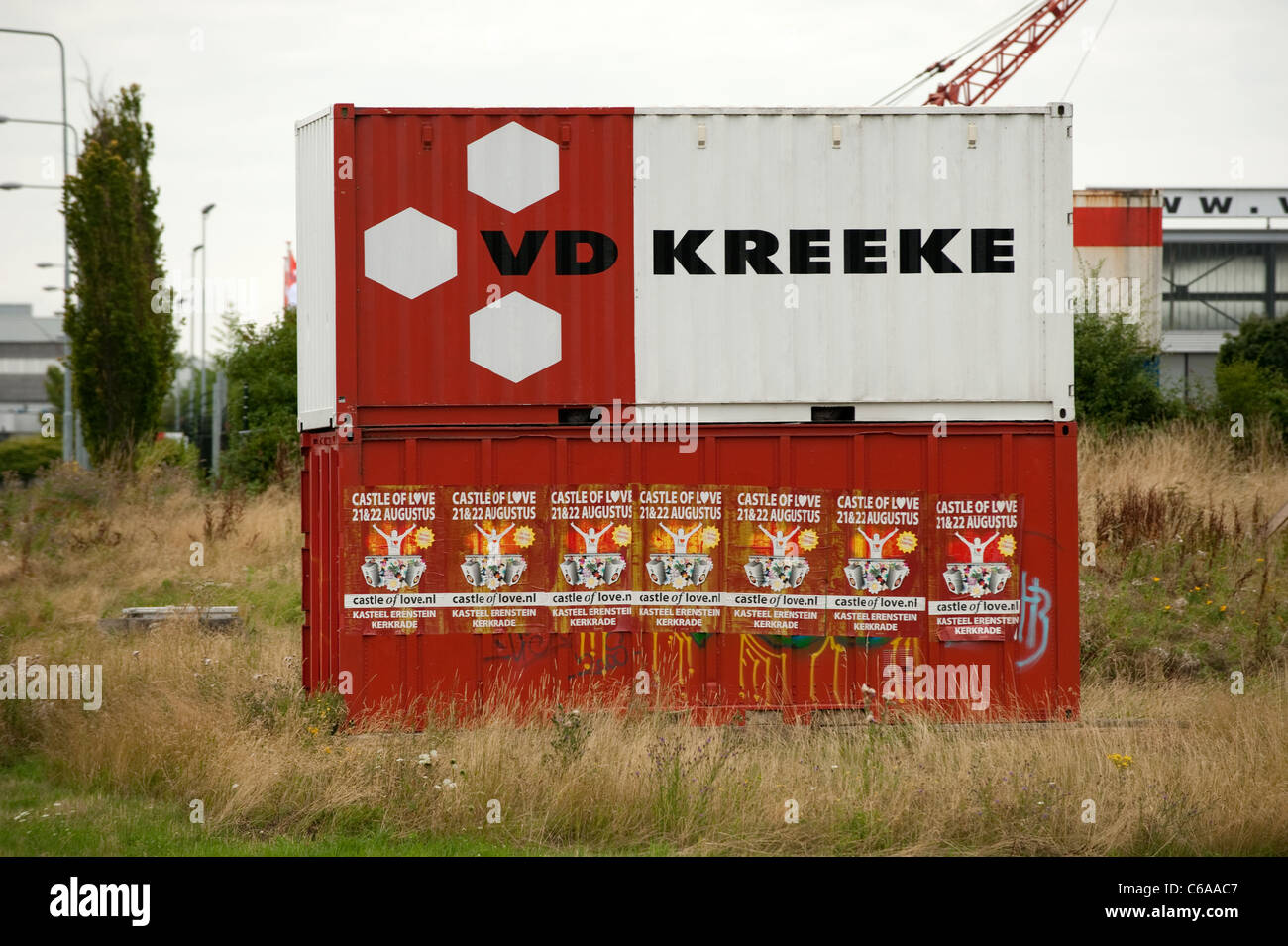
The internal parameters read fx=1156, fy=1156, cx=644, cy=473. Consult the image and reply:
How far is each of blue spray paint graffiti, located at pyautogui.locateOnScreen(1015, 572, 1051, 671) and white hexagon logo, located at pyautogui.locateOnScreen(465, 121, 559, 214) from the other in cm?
433

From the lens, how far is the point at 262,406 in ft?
81.1

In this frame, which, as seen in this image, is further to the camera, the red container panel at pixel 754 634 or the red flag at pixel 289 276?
the red flag at pixel 289 276

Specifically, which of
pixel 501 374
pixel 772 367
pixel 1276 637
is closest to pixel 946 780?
pixel 772 367

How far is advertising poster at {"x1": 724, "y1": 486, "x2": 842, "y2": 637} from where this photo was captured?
7.96 m

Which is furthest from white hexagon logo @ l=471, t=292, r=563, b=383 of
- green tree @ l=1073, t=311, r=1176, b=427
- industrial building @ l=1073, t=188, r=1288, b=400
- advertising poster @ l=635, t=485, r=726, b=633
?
industrial building @ l=1073, t=188, r=1288, b=400

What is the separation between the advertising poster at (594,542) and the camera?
7945 mm

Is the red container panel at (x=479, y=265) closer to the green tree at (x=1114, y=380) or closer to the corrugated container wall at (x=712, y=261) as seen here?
the corrugated container wall at (x=712, y=261)

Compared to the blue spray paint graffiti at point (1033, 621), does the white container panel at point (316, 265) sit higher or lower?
higher

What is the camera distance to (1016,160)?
809cm

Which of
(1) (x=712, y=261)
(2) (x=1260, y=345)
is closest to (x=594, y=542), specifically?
(1) (x=712, y=261)

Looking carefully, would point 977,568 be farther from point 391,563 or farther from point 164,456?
point 164,456

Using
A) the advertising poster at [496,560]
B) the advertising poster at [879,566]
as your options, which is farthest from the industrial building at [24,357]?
the advertising poster at [879,566]

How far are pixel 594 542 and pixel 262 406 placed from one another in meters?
18.6

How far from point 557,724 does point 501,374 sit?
8.01ft
